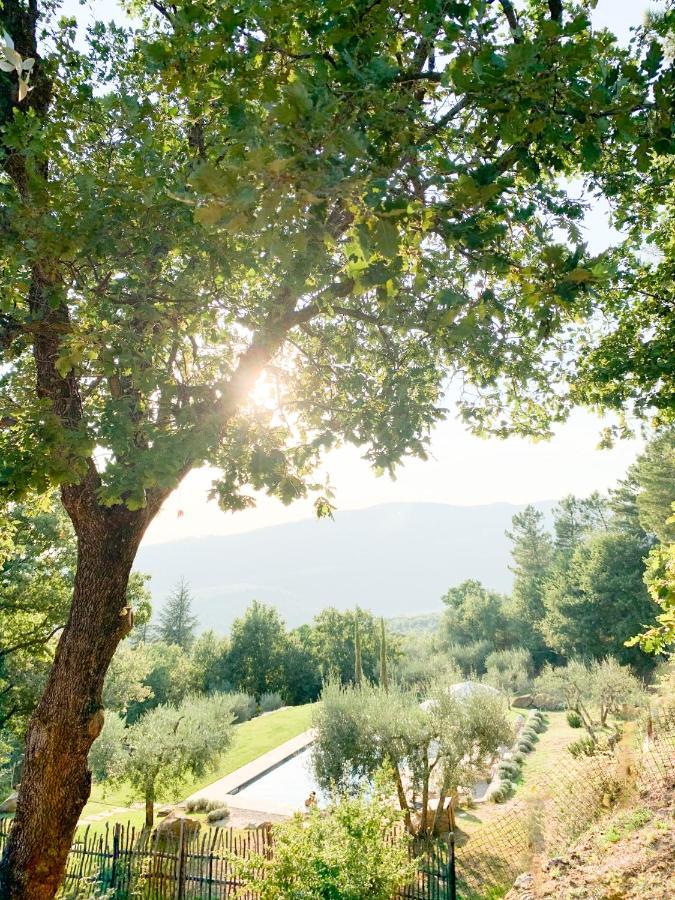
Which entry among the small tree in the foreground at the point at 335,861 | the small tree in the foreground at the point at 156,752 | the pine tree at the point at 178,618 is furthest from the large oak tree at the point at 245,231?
the pine tree at the point at 178,618

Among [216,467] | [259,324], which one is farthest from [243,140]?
[216,467]

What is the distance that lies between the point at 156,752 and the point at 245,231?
18071mm

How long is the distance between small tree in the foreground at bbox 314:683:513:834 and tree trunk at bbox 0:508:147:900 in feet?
34.6

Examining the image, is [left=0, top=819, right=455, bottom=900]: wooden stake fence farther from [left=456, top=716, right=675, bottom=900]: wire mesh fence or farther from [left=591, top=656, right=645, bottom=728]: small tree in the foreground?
[left=591, top=656, right=645, bottom=728]: small tree in the foreground

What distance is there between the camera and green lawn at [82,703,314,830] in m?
19.5

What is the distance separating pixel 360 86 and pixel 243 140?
702 millimetres

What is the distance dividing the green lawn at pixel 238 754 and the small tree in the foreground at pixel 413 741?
6.01 feet

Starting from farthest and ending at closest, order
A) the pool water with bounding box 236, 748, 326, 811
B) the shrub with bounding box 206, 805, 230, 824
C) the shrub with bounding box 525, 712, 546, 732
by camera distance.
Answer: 1. the shrub with bounding box 525, 712, 546, 732
2. the pool water with bounding box 236, 748, 326, 811
3. the shrub with bounding box 206, 805, 230, 824

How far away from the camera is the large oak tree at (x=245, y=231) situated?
8.55 feet

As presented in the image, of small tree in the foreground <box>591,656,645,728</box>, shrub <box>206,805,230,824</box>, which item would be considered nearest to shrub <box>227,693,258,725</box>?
shrub <box>206,805,230,824</box>

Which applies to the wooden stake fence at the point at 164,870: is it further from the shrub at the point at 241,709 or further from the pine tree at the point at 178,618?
the pine tree at the point at 178,618

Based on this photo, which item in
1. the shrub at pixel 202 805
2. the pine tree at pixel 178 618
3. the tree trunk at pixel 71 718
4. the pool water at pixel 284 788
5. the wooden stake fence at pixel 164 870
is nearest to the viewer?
the tree trunk at pixel 71 718

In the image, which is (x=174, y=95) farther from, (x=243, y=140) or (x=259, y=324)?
(x=243, y=140)

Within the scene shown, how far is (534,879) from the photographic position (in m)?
8.02
